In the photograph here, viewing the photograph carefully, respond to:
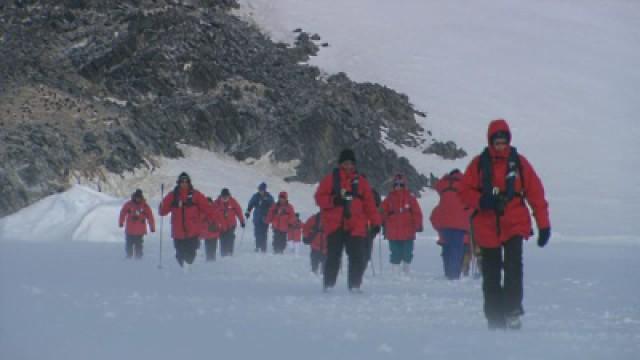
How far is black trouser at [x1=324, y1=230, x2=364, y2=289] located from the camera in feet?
44.9

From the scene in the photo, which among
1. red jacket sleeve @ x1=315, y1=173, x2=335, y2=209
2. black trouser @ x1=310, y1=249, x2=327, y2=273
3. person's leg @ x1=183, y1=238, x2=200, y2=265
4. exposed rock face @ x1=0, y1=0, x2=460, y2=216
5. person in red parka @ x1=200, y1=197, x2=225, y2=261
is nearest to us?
red jacket sleeve @ x1=315, y1=173, x2=335, y2=209

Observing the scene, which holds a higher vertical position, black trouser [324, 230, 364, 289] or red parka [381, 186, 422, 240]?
red parka [381, 186, 422, 240]

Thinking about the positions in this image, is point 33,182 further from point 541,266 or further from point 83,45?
point 541,266

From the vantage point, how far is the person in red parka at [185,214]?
18.9 meters

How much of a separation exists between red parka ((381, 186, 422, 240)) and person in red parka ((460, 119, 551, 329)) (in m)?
9.23

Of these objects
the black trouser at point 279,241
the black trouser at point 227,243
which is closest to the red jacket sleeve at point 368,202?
the black trouser at point 227,243

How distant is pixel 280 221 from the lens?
1077 inches

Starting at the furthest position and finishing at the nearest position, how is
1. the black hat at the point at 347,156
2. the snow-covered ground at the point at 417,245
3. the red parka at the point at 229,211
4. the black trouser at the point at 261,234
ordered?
1. the black trouser at the point at 261,234
2. the red parka at the point at 229,211
3. the black hat at the point at 347,156
4. the snow-covered ground at the point at 417,245

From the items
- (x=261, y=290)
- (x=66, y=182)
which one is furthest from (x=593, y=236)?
(x=261, y=290)

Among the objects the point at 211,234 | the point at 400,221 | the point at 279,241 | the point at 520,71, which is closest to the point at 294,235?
the point at 279,241

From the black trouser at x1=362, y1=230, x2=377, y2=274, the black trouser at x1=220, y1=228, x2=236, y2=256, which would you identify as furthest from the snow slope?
the black trouser at x1=362, y1=230, x2=377, y2=274

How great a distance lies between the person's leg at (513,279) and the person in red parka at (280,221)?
17789 millimetres

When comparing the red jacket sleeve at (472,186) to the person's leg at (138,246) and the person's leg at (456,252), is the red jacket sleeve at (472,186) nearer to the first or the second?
the person's leg at (456,252)

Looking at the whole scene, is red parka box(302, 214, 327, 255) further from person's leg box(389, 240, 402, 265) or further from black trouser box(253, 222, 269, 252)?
black trouser box(253, 222, 269, 252)
